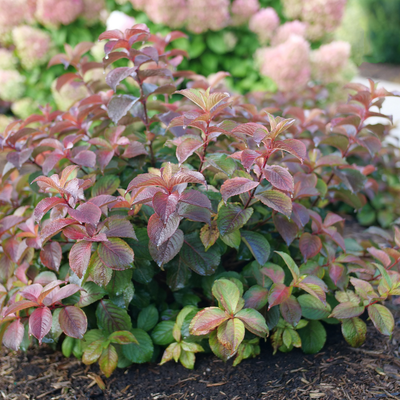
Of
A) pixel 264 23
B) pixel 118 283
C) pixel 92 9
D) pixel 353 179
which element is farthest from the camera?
pixel 92 9

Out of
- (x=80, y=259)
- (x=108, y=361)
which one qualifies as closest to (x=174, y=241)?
(x=80, y=259)

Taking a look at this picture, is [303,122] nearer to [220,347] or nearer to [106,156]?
[106,156]

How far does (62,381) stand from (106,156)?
0.81 m

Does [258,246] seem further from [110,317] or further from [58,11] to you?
[58,11]

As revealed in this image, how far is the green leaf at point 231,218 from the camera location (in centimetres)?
110

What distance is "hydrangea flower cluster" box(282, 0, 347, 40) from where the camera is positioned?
3186 mm

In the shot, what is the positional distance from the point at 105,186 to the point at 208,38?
2.42 metres

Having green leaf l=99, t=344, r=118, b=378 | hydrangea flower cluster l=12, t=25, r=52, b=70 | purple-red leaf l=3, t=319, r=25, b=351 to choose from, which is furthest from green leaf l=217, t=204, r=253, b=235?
hydrangea flower cluster l=12, t=25, r=52, b=70

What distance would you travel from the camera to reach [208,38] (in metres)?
3.26

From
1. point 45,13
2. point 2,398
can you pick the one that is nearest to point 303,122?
point 2,398

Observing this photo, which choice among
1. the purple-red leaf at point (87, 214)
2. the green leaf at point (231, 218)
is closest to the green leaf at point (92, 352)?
the purple-red leaf at point (87, 214)

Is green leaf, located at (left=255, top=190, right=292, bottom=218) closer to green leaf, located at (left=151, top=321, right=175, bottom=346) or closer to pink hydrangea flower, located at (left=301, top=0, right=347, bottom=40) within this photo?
green leaf, located at (left=151, top=321, right=175, bottom=346)

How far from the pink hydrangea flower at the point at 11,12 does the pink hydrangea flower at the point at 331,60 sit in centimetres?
262

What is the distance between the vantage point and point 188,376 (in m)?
1.27
